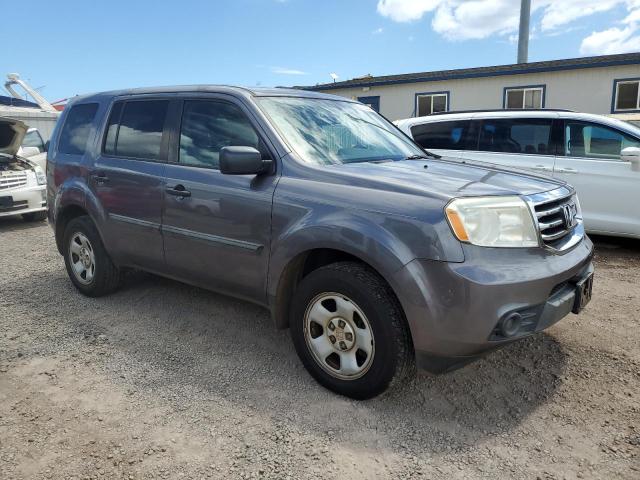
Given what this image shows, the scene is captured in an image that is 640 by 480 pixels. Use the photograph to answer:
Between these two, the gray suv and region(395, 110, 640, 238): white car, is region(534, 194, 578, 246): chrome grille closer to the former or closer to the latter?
the gray suv

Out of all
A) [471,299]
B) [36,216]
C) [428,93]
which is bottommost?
[36,216]

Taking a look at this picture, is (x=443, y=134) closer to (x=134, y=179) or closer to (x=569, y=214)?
(x=569, y=214)

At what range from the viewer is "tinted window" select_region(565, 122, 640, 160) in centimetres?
627

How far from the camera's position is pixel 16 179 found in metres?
8.84

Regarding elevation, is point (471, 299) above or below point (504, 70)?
below

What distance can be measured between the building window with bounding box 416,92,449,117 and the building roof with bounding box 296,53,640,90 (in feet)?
1.82

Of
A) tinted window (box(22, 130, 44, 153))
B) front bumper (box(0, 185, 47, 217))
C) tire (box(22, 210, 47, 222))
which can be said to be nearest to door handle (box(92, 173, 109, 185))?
front bumper (box(0, 185, 47, 217))

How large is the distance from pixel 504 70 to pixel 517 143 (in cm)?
1203

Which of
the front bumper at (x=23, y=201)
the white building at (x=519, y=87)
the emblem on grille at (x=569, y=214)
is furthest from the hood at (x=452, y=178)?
the white building at (x=519, y=87)

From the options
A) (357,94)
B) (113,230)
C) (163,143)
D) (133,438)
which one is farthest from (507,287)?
(357,94)

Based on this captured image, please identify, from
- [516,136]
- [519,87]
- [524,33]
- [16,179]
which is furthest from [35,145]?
[524,33]

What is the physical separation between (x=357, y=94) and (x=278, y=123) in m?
18.4

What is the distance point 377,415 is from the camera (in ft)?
9.32

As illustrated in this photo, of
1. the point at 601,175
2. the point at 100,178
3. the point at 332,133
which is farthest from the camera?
the point at 601,175
